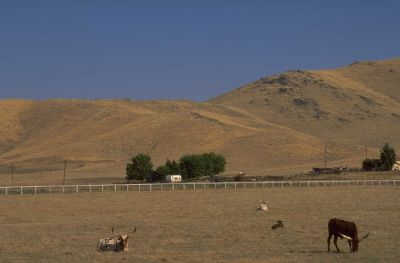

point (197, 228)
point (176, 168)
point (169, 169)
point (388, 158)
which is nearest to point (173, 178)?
point (169, 169)

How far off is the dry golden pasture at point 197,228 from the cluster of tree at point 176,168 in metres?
46.9

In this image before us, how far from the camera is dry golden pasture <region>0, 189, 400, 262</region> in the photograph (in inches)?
961

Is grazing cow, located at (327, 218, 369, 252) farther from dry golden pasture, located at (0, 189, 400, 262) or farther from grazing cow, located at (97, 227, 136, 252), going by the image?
grazing cow, located at (97, 227, 136, 252)

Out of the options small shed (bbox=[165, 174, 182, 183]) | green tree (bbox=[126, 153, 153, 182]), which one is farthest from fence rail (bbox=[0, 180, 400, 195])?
green tree (bbox=[126, 153, 153, 182])

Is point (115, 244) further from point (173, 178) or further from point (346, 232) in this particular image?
point (173, 178)

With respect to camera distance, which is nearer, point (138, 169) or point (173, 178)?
point (173, 178)

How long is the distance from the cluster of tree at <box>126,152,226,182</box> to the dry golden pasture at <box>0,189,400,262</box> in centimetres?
4691

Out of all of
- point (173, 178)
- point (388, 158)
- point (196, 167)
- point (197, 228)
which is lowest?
point (197, 228)

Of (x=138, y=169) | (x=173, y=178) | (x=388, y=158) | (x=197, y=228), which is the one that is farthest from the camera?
(x=388, y=158)

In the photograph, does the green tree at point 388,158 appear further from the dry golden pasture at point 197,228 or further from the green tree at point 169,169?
the dry golden pasture at point 197,228

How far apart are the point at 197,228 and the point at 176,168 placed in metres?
73.9

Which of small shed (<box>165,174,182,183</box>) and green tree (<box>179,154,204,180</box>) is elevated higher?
green tree (<box>179,154,204,180</box>)

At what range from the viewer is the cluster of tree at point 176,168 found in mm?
102750

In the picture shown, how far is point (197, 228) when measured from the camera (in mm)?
32844
